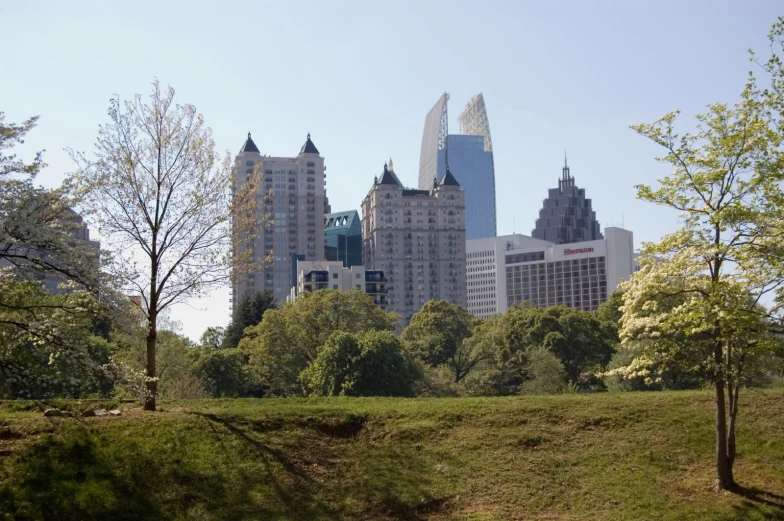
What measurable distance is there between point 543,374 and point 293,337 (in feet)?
71.6

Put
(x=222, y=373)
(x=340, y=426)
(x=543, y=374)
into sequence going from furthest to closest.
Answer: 1. (x=222, y=373)
2. (x=543, y=374)
3. (x=340, y=426)

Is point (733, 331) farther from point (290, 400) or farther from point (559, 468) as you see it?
point (290, 400)

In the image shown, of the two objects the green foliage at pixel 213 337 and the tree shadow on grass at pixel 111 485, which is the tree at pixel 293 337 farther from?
the tree shadow on grass at pixel 111 485

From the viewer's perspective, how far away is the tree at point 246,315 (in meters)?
94.2

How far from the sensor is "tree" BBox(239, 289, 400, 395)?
70625 millimetres

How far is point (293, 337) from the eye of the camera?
237 feet

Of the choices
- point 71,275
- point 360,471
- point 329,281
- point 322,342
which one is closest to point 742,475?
point 360,471

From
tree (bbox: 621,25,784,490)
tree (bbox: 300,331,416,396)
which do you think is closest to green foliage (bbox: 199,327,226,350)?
tree (bbox: 300,331,416,396)

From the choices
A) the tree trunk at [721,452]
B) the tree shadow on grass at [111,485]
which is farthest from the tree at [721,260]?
the tree shadow on grass at [111,485]

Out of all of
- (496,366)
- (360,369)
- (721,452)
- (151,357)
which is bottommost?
(496,366)

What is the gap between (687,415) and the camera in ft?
85.3

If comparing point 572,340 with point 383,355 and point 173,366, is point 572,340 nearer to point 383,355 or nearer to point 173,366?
point 383,355

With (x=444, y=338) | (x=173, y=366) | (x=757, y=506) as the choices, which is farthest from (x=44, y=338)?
(x=444, y=338)

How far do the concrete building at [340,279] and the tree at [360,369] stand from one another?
330 feet
